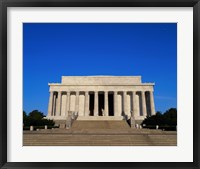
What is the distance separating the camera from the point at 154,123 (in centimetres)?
3628

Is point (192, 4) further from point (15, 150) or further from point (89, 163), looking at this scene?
point (15, 150)

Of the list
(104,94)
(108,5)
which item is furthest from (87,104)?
(108,5)

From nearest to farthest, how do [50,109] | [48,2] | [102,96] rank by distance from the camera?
[48,2] → [50,109] → [102,96]

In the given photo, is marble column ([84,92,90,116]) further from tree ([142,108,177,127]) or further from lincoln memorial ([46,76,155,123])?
tree ([142,108,177,127])

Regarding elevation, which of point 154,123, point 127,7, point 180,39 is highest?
point 127,7

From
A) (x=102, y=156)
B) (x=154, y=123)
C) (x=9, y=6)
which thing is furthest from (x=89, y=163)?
(x=154, y=123)

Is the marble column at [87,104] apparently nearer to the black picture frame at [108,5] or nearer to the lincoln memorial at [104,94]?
the lincoln memorial at [104,94]

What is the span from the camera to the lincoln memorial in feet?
190

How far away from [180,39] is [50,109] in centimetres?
5146

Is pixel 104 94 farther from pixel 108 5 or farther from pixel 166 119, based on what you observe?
pixel 108 5

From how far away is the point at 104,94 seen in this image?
192 feet

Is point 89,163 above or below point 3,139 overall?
below

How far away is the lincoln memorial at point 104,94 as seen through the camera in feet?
190

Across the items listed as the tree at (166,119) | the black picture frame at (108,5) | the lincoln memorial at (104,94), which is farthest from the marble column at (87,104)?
the black picture frame at (108,5)
